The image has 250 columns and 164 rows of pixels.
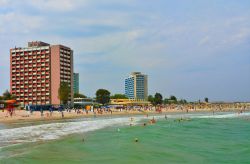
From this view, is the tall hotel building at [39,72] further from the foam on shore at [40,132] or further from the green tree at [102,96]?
the foam on shore at [40,132]

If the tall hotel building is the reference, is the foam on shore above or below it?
below

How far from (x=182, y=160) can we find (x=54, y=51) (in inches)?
4455

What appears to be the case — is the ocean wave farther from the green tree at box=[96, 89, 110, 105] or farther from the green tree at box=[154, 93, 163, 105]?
the green tree at box=[154, 93, 163, 105]

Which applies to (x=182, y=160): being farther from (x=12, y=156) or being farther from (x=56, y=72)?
(x=56, y=72)

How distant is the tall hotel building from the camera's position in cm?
12875

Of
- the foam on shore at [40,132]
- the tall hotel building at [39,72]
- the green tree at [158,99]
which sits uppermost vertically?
the tall hotel building at [39,72]

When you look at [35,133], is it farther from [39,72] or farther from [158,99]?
[158,99]

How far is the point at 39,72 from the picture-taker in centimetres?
13200

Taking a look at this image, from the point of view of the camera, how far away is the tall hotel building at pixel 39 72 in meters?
129

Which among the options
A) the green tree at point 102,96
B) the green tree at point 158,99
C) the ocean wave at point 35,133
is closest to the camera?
the ocean wave at point 35,133

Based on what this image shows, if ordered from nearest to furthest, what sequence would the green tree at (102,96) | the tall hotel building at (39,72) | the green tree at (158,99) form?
the tall hotel building at (39,72) < the green tree at (102,96) < the green tree at (158,99)

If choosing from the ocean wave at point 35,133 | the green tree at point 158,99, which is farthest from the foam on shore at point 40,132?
the green tree at point 158,99

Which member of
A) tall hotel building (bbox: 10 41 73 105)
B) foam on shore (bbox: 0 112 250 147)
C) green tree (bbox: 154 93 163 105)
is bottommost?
foam on shore (bbox: 0 112 250 147)

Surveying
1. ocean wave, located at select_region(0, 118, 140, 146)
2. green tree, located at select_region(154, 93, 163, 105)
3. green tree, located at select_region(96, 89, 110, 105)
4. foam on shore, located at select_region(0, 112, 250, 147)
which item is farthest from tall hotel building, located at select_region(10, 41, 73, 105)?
ocean wave, located at select_region(0, 118, 140, 146)
